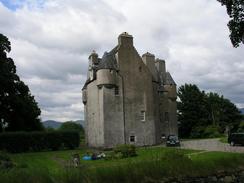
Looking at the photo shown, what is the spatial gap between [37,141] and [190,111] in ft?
154

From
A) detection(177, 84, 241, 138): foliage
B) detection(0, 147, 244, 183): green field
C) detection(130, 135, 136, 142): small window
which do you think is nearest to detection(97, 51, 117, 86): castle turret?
detection(130, 135, 136, 142): small window

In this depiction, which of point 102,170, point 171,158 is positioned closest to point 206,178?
point 171,158

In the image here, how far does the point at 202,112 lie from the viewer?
87875 millimetres

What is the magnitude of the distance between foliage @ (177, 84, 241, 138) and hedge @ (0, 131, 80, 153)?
38.7m

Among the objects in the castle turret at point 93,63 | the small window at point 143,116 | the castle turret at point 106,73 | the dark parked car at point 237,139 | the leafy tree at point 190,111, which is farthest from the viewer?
the leafy tree at point 190,111

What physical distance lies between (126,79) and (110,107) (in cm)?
496

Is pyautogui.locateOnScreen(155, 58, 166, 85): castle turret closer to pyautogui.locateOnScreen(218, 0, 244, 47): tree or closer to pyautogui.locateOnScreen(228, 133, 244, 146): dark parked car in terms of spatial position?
pyautogui.locateOnScreen(228, 133, 244, 146): dark parked car

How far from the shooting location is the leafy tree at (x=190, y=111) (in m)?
86.4

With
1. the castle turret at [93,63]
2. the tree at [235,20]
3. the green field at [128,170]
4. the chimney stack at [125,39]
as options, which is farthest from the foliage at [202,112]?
the green field at [128,170]

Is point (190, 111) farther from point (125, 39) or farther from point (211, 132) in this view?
point (125, 39)

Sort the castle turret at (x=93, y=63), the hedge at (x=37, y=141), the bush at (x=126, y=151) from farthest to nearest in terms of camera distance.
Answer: the castle turret at (x=93, y=63) < the hedge at (x=37, y=141) < the bush at (x=126, y=151)

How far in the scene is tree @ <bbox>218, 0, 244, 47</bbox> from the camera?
1838cm

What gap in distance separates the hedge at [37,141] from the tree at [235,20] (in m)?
34.9

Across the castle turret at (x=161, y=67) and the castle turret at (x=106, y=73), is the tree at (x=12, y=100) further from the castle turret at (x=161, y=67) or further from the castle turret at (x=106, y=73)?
the castle turret at (x=161, y=67)
